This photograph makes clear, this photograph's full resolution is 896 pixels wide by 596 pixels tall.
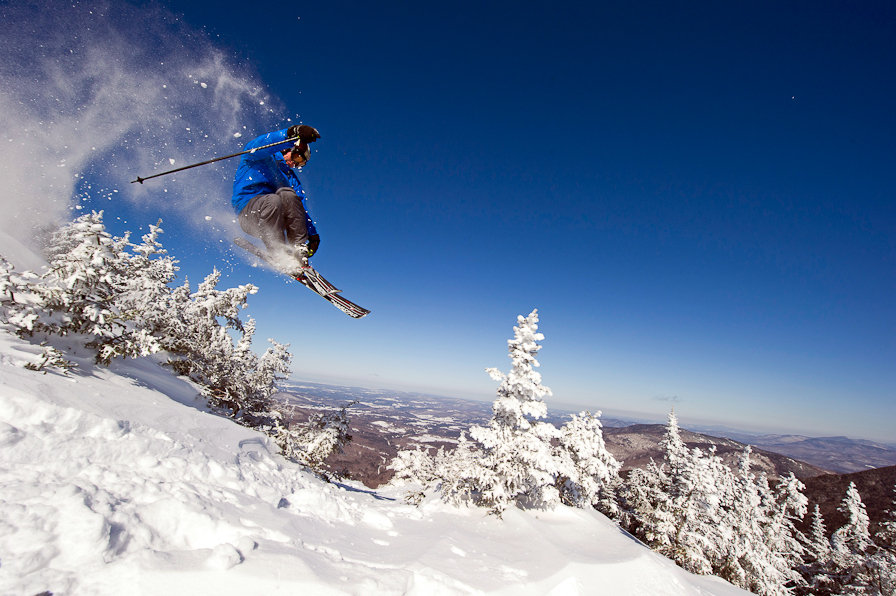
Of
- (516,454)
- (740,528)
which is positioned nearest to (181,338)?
(516,454)

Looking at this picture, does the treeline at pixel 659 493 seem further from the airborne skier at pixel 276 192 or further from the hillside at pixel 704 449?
the hillside at pixel 704 449

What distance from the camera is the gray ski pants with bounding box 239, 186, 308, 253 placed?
21.8 ft

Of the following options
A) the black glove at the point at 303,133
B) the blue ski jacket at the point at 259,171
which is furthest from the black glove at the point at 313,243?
the black glove at the point at 303,133

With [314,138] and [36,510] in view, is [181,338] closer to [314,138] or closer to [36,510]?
[314,138]

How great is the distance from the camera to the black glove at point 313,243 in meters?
7.81

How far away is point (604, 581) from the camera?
628 cm

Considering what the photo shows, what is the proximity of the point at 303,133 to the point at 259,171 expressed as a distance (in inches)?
50.6

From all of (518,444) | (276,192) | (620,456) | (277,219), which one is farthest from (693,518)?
(620,456)

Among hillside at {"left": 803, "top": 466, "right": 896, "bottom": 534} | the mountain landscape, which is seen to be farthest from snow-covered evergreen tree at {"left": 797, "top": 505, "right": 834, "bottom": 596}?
hillside at {"left": 803, "top": 466, "right": 896, "bottom": 534}

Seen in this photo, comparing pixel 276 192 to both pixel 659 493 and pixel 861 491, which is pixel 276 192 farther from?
pixel 861 491

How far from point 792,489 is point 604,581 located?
35.8m

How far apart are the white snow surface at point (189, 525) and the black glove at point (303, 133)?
5364 mm

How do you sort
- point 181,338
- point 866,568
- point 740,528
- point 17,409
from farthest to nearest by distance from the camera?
point 866,568, point 740,528, point 181,338, point 17,409

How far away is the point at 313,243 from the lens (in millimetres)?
7922
